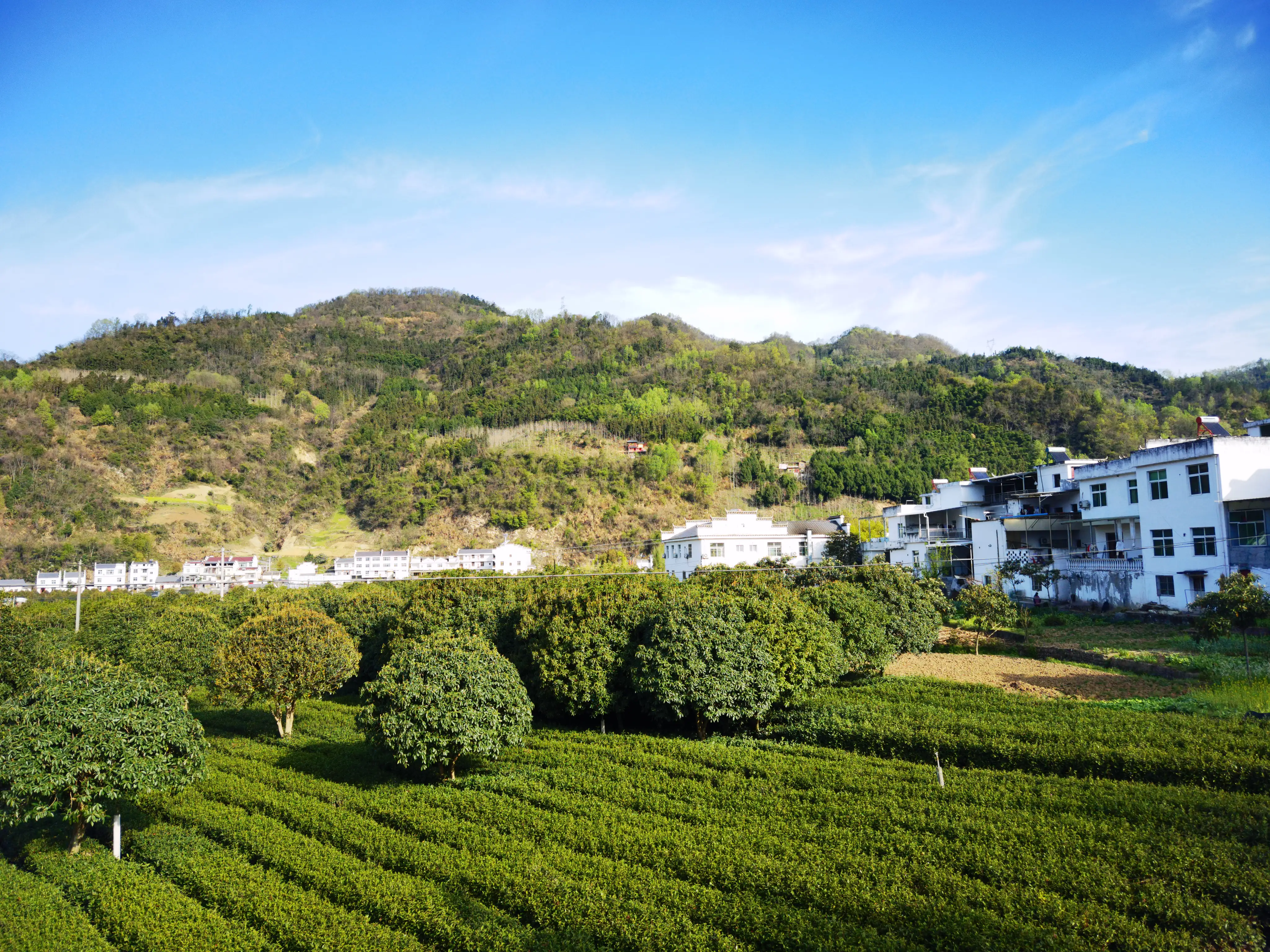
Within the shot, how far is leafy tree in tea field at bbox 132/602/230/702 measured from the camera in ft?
83.7

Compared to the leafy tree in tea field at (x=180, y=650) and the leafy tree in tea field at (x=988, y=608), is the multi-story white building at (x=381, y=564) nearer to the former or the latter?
the leafy tree in tea field at (x=180, y=650)

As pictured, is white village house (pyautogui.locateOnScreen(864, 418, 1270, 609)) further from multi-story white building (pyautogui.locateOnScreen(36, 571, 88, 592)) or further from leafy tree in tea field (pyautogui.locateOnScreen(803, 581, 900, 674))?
multi-story white building (pyautogui.locateOnScreen(36, 571, 88, 592))

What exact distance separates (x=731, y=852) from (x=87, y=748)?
10709 millimetres

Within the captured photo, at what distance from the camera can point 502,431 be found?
4535 inches

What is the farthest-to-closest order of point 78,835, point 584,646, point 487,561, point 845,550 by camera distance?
point 487,561
point 845,550
point 584,646
point 78,835

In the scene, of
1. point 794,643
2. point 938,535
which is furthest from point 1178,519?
point 794,643

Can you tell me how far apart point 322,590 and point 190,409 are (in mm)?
95602

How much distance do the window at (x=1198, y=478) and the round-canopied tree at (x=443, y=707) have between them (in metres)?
26.1

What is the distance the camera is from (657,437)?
106625 millimetres

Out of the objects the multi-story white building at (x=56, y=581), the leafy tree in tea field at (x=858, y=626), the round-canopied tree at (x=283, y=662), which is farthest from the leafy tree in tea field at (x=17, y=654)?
the multi-story white building at (x=56, y=581)

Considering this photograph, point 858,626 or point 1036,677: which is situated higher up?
point 858,626

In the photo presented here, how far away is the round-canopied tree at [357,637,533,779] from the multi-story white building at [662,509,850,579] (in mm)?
27126

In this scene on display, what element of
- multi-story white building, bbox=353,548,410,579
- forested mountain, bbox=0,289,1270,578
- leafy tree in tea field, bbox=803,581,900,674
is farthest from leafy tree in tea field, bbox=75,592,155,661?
forested mountain, bbox=0,289,1270,578

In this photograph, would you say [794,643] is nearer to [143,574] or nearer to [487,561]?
[487,561]
